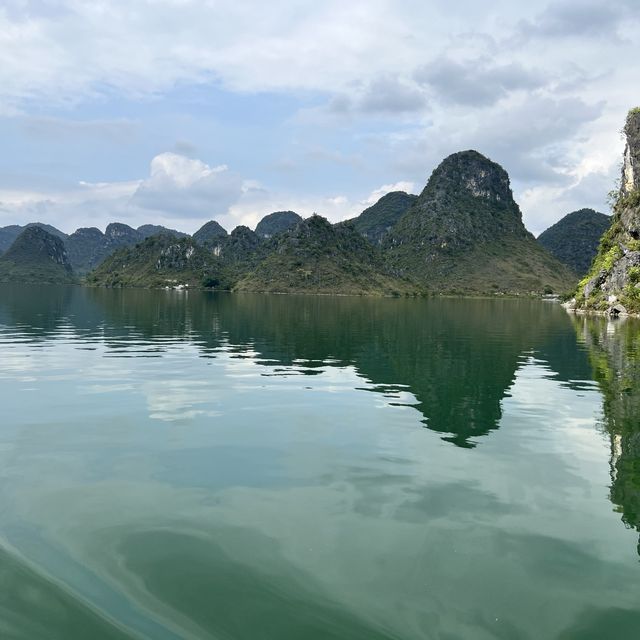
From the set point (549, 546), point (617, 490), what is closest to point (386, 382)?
point (617, 490)

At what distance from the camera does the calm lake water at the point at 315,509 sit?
922 cm

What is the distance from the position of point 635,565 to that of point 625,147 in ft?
733

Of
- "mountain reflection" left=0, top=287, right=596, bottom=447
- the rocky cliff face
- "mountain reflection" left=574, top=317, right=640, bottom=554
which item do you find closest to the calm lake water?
"mountain reflection" left=574, top=317, right=640, bottom=554

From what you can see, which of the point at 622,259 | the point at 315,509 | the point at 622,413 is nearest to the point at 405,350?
the point at 622,413

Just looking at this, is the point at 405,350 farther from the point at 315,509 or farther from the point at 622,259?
the point at 622,259

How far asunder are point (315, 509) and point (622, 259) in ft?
487

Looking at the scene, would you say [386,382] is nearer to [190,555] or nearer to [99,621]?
[190,555]

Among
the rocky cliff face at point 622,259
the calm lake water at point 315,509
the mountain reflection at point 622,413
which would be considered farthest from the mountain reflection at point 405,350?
the rocky cliff face at point 622,259

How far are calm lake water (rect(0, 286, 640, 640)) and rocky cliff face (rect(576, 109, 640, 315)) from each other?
10788cm

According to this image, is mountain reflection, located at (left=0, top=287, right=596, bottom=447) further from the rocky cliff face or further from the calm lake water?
the rocky cliff face

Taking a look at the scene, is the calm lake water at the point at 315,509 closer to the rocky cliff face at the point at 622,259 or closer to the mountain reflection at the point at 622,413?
the mountain reflection at the point at 622,413

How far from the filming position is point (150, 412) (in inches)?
985

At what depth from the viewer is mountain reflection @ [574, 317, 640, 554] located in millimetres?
15469

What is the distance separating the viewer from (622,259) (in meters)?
140
